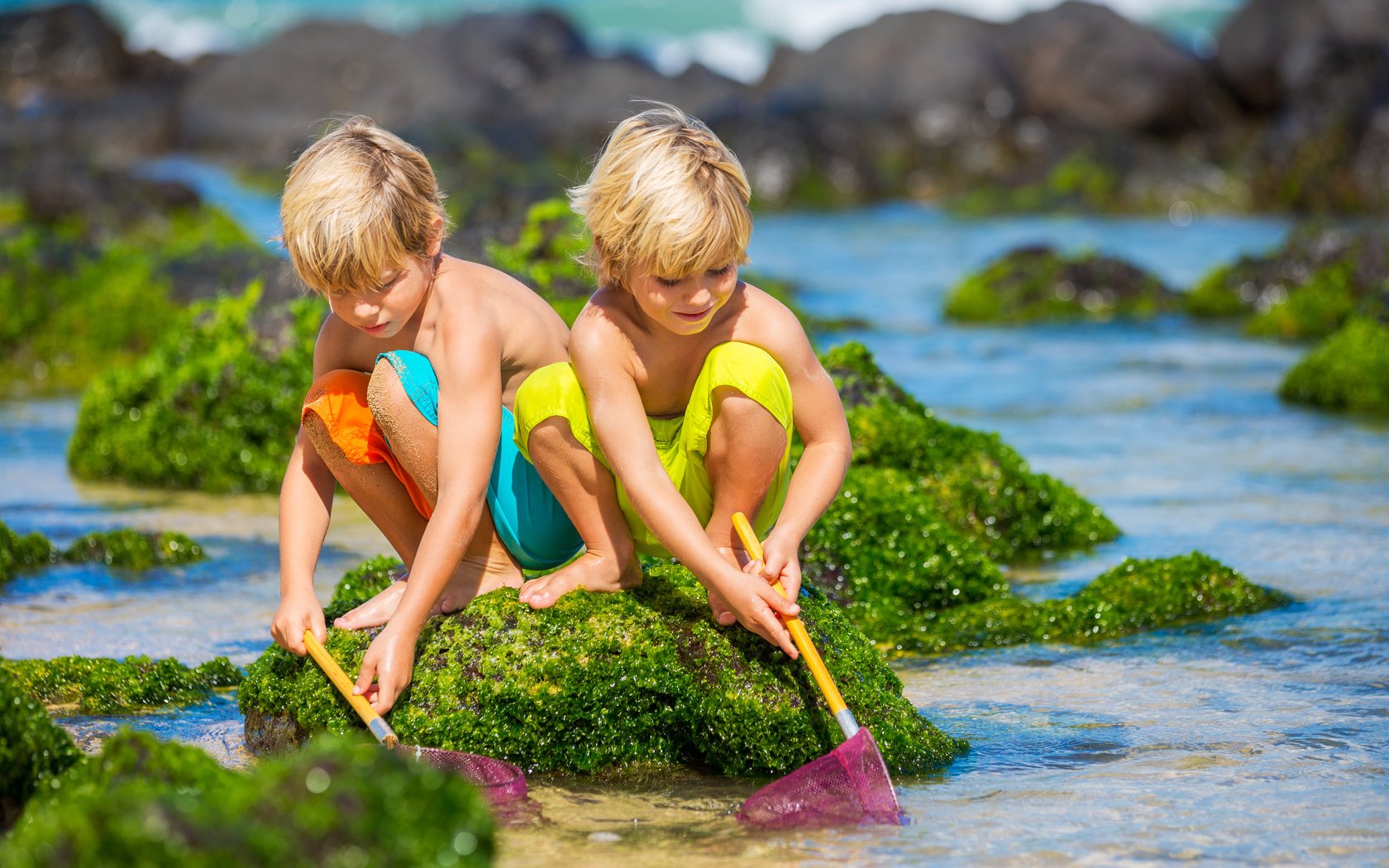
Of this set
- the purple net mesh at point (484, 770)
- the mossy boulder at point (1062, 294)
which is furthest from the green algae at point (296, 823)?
the mossy boulder at point (1062, 294)

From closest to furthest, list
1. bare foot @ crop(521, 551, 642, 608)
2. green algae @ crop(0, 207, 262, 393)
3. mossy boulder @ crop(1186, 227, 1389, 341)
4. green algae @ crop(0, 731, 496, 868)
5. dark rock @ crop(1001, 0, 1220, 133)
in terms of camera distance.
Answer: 1. green algae @ crop(0, 731, 496, 868)
2. bare foot @ crop(521, 551, 642, 608)
3. green algae @ crop(0, 207, 262, 393)
4. mossy boulder @ crop(1186, 227, 1389, 341)
5. dark rock @ crop(1001, 0, 1220, 133)

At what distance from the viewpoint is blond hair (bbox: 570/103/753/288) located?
342 centimetres

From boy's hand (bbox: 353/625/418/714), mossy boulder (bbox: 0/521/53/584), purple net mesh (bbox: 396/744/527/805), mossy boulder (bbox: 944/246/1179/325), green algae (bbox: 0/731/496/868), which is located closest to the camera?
green algae (bbox: 0/731/496/868)

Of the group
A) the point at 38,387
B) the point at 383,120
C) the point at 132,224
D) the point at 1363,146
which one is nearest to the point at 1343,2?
the point at 1363,146

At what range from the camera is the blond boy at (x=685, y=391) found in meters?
3.45

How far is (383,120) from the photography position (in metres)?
25.3

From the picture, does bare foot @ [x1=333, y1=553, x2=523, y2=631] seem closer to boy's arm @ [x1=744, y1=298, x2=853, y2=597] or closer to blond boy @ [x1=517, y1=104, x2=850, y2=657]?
blond boy @ [x1=517, y1=104, x2=850, y2=657]

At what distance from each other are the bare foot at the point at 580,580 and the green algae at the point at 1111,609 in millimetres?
1349

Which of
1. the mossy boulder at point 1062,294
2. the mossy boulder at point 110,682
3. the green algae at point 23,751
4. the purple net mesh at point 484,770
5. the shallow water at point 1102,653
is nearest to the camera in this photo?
the green algae at point 23,751

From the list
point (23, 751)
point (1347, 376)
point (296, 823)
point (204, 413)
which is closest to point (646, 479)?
point (23, 751)

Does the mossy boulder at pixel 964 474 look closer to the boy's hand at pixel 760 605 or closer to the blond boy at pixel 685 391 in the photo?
the blond boy at pixel 685 391

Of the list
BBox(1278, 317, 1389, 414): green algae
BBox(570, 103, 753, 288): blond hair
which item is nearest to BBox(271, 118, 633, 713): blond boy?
BBox(570, 103, 753, 288): blond hair

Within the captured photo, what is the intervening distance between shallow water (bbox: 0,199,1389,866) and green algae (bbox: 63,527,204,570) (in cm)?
10

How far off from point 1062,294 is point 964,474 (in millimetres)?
7150
